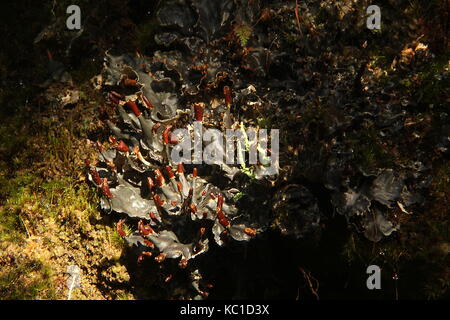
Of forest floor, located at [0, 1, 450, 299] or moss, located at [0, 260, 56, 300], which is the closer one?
forest floor, located at [0, 1, 450, 299]

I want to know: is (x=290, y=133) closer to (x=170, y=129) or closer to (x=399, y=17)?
(x=170, y=129)

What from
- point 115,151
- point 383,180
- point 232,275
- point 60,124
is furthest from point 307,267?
point 60,124

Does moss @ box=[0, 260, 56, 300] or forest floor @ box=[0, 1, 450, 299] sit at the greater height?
forest floor @ box=[0, 1, 450, 299]

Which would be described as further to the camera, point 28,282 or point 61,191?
point 61,191

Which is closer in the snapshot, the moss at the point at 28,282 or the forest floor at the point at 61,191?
the forest floor at the point at 61,191

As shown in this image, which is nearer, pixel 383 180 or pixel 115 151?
pixel 383 180

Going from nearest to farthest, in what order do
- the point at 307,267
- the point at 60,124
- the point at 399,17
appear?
1. the point at 307,267
2. the point at 399,17
3. the point at 60,124

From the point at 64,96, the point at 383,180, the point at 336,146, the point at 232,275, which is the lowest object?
the point at 232,275

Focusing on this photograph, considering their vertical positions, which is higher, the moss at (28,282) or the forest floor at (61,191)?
the forest floor at (61,191)

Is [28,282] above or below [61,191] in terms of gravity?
below

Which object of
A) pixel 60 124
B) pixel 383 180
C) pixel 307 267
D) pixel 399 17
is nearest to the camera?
pixel 383 180

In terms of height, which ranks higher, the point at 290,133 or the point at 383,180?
the point at 290,133
